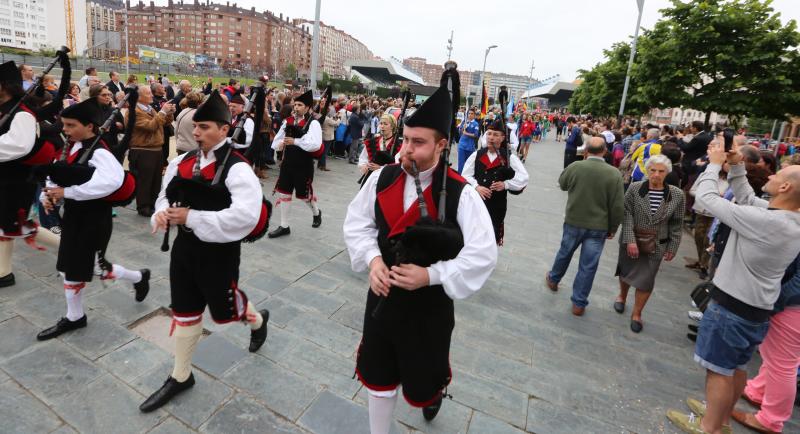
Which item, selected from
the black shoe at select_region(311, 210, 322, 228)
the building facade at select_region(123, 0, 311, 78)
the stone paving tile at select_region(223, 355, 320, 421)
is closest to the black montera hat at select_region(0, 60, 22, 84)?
the stone paving tile at select_region(223, 355, 320, 421)

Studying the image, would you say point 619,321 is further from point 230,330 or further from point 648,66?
point 648,66

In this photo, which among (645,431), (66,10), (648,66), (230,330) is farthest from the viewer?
(66,10)

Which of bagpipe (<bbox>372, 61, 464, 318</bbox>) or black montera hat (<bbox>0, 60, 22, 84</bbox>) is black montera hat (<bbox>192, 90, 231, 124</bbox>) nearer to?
bagpipe (<bbox>372, 61, 464, 318</bbox>)

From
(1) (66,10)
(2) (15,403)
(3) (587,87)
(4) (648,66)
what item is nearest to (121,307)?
(2) (15,403)

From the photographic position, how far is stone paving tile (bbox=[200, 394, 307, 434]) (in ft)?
8.82

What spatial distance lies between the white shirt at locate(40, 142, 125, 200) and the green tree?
51.1ft

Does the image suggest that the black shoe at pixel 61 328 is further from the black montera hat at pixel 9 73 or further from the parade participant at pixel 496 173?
the parade participant at pixel 496 173

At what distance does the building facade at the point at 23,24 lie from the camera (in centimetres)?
10081

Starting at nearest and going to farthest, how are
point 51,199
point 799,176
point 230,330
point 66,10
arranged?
1. point 799,176
2. point 51,199
3. point 230,330
4. point 66,10

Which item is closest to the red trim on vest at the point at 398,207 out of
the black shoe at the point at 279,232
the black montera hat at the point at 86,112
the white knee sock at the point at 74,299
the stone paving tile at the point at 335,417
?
the stone paving tile at the point at 335,417

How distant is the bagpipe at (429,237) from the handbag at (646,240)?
3.31m

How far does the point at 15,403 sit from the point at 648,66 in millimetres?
17781

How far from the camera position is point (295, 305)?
432 centimetres

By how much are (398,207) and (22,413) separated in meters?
2.80
